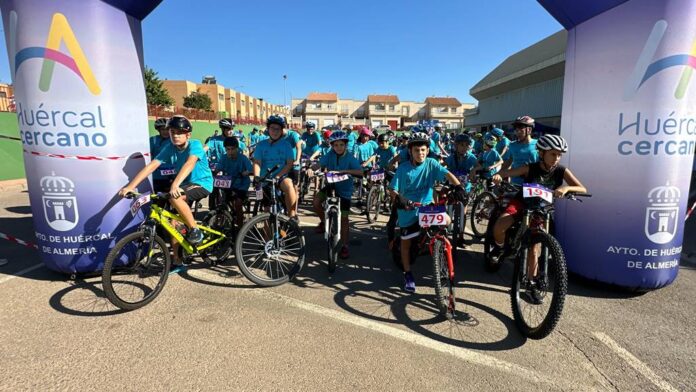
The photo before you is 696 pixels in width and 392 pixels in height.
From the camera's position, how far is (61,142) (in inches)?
155

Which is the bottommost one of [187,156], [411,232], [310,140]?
[411,232]

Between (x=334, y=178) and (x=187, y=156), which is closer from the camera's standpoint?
(x=187, y=156)

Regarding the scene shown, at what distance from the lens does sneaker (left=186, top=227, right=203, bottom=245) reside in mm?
4188

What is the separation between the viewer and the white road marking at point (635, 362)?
103 inches

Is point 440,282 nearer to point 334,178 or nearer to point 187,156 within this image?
point 334,178

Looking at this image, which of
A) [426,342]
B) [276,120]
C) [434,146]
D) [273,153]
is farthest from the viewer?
[434,146]

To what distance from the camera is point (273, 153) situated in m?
5.27

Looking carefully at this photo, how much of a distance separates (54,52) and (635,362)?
6.24m

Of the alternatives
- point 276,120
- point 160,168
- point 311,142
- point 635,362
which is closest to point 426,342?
point 635,362

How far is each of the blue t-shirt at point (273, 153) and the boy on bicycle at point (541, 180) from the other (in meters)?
2.89

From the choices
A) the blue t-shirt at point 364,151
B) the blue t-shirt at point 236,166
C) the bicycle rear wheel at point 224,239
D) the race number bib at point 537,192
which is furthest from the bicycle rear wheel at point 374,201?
the race number bib at point 537,192

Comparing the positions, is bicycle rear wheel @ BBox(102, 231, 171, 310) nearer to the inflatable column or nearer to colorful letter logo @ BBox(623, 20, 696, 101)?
the inflatable column

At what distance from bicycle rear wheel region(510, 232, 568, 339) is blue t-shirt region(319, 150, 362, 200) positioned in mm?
2547

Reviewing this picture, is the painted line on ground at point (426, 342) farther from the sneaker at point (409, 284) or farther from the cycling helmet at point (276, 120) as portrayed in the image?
the cycling helmet at point (276, 120)
